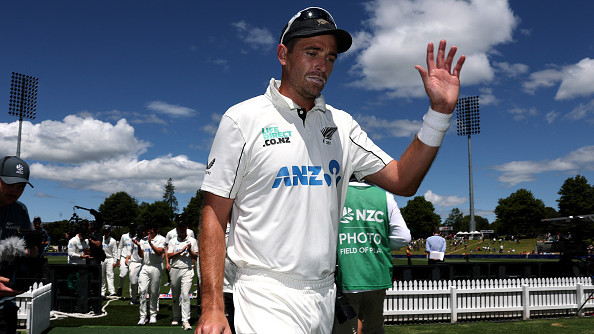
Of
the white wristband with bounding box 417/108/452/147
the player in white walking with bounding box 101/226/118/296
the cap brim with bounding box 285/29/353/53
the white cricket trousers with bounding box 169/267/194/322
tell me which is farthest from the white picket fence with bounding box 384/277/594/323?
the player in white walking with bounding box 101/226/118/296

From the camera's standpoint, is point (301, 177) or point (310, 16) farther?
point (310, 16)

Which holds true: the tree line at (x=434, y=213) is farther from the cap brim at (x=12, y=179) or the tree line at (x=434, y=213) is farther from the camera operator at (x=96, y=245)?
the cap brim at (x=12, y=179)

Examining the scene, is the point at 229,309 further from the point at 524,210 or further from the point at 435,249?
the point at 524,210

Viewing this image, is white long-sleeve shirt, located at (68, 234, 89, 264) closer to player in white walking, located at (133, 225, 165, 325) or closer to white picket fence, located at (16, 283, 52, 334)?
player in white walking, located at (133, 225, 165, 325)

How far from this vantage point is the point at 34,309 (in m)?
8.78

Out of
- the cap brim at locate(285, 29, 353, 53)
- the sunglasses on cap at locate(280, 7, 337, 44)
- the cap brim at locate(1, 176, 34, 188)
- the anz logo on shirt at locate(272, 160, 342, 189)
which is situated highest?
the sunglasses on cap at locate(280, 7, 337, 44)

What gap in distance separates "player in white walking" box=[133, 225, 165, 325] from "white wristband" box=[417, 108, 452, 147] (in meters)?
10.2

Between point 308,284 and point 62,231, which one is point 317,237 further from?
point 62,231

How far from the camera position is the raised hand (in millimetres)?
2361

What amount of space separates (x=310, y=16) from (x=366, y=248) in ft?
11.2

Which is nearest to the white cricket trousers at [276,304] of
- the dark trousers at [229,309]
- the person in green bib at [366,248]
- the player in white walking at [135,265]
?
the dark trousers at [229,309]

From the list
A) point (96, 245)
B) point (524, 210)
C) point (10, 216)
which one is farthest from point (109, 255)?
point (524, 210)

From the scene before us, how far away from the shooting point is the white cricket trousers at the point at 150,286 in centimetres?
1099

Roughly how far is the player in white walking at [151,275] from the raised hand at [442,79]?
10.2 metres
